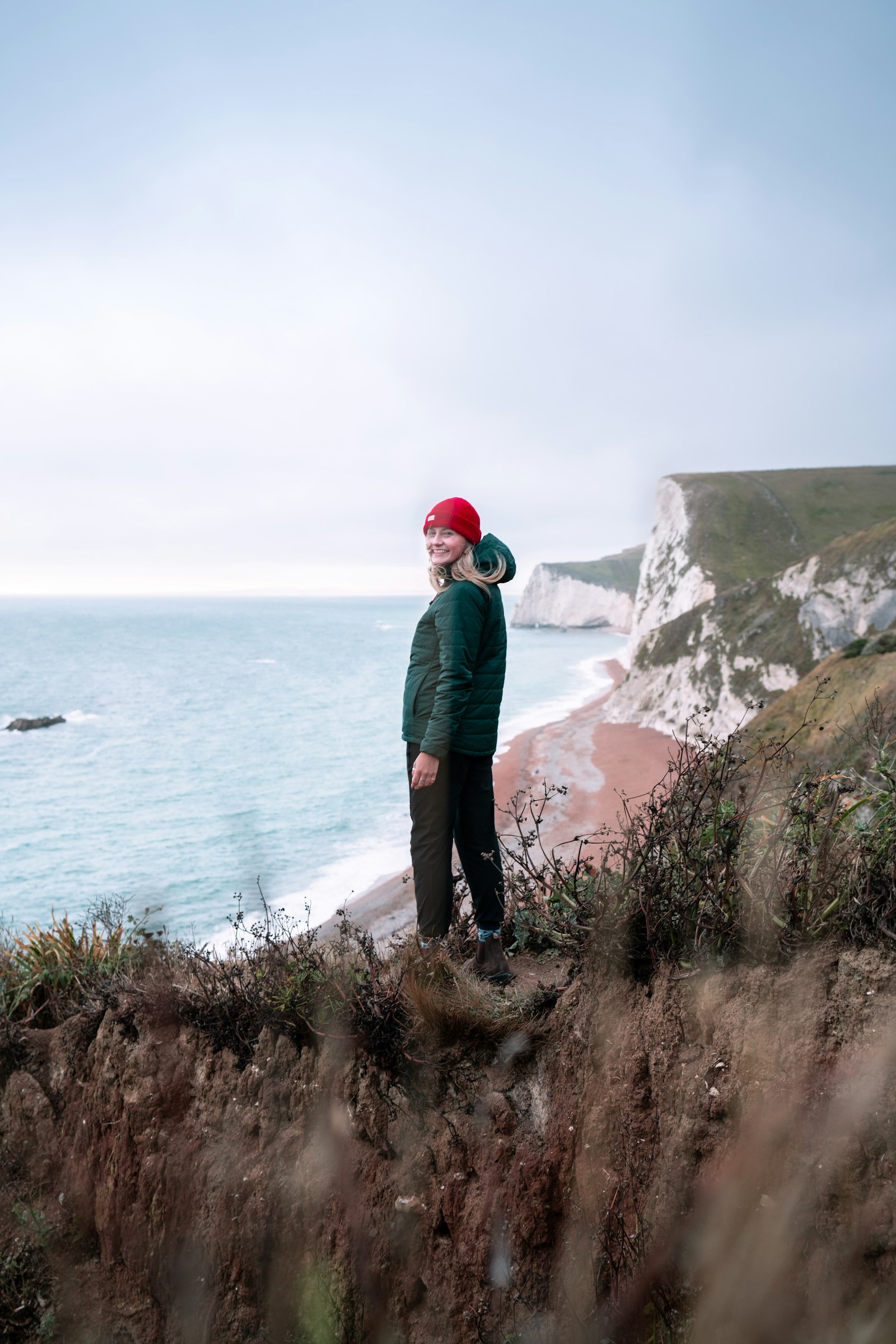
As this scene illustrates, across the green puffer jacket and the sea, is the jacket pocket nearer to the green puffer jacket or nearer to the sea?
the green puffer jacket

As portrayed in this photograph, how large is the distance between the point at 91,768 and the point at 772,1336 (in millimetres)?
31299

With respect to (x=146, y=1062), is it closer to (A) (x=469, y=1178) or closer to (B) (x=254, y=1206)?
A: (B) (x=254, y=1206)

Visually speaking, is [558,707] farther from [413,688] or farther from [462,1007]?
[462,1007]

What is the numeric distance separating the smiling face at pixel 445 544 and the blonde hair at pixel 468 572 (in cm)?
2

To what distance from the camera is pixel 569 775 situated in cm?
2102

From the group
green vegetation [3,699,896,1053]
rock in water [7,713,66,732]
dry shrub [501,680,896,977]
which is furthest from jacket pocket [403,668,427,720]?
rock in water [7,713,66,732]

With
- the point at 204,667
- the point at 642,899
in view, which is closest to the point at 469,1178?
the point at 642,899

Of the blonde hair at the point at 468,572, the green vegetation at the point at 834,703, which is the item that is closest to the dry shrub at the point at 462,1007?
the blonde hair at the point at 468,572

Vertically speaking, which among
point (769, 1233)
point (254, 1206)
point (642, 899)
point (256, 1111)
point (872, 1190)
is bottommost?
point (254, 1206)

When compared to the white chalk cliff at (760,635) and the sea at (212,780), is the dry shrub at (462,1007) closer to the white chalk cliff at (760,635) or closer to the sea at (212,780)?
the sea at (212,780)

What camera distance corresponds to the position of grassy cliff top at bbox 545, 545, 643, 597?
3851 inches

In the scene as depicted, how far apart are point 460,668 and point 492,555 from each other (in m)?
0.64

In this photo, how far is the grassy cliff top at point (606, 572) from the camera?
321 ft

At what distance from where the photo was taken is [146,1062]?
3.90 metres
